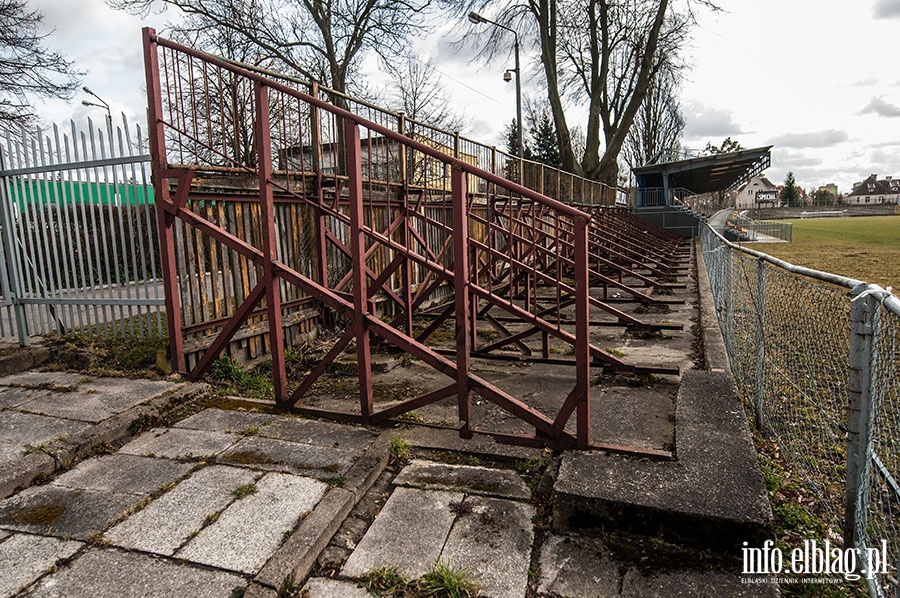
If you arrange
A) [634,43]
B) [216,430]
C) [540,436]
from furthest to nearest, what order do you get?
[634,43], [216,430], [540,436]

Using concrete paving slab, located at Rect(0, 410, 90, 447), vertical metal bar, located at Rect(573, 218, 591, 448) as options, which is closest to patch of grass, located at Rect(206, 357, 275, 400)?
concrete paving slab, located at Rect(0, 410, 90, 447)

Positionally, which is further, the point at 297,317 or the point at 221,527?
the point at 297,317

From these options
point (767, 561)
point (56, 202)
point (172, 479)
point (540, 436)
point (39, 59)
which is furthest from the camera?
point (39, 59)

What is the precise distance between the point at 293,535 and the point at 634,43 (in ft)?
84.5

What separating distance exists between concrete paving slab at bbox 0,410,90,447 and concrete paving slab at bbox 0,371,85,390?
20.0 inches

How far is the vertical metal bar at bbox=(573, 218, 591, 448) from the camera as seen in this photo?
266cm

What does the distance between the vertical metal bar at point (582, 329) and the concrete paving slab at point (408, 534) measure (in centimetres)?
74

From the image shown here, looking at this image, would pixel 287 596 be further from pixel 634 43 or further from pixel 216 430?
pixel 634 43

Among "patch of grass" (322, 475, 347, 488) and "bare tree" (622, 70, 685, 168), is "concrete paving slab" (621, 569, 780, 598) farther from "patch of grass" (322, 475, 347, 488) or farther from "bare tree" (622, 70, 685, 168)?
"bare tree" (622, 70, 685, 168)

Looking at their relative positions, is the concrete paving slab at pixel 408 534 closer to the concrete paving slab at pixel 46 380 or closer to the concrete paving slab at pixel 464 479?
the concrete paving slab at pixel 464 479

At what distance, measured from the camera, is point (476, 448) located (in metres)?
3.00

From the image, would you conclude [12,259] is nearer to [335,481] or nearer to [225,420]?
[225,420]

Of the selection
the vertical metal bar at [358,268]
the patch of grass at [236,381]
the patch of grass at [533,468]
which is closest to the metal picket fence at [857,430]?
the patch of grass at [533,468]

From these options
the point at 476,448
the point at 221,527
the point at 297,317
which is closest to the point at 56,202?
the point at 297,317
